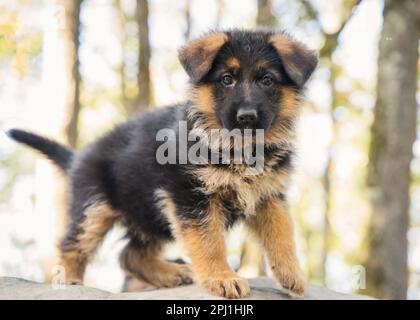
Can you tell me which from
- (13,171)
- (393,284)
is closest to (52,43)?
(393,284)

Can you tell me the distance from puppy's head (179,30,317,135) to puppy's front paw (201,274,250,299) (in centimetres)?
130

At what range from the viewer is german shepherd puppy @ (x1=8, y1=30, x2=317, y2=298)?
5.11 meters

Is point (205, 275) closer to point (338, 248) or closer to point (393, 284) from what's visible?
point (393, 284)

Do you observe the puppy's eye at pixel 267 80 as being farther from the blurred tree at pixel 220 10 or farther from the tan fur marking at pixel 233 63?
the blurred tree at pixel 220 10

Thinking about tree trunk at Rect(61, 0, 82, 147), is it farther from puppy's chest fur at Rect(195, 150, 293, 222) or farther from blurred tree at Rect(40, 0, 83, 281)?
puppy's chest fur at Rect(195, 150, 293, 222)

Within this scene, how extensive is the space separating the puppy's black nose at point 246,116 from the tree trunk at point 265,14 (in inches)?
239

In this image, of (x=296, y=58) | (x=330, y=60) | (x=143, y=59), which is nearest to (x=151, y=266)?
(x=296, y=58)

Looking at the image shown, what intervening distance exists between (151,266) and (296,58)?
2.75 metres

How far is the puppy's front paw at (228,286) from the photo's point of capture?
479 centimetres

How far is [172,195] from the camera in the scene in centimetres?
529

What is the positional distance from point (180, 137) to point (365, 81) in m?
15.1

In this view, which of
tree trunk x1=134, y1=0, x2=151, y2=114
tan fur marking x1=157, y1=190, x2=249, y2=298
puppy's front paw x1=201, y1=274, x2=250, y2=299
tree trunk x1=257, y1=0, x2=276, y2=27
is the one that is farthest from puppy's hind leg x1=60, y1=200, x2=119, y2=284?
tree trunk x1=257, y1=0, x2=276, y2=27
